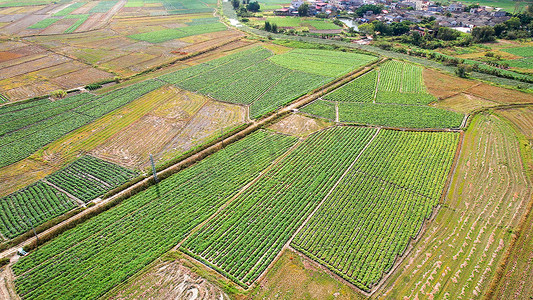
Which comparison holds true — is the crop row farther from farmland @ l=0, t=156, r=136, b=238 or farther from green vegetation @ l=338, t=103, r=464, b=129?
farmland @ l=0, t=156, r=136, b=238

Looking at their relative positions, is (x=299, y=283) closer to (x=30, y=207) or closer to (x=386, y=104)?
(x=30, y=207)

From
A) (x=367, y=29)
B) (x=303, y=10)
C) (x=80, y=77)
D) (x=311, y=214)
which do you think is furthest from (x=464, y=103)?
(x=303, y=10)

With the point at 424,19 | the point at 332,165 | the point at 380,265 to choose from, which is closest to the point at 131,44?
the point at 332,165

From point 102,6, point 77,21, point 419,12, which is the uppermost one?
point 102,6

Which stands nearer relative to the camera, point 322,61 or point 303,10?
point 322,61

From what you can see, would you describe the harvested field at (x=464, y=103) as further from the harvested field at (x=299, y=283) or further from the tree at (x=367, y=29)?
the tree at (x=367, y=29)

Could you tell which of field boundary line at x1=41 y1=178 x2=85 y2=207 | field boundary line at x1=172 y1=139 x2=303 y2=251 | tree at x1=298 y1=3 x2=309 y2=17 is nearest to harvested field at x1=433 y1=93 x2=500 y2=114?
field boundary line at x1=172 y1=139 x2=303 y2=251

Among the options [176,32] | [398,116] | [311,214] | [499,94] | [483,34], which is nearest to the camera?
[311,214]
